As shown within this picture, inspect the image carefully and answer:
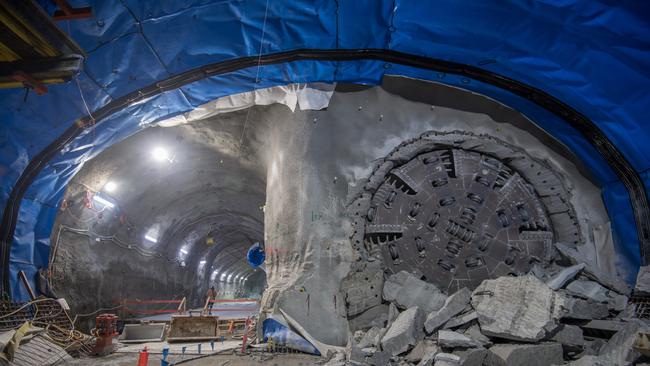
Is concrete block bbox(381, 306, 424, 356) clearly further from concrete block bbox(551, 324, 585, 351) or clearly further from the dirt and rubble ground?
concrete block bbox(551, 324, 585, 351)

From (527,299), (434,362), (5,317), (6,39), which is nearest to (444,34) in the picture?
(527,299)

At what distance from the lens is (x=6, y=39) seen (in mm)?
2859

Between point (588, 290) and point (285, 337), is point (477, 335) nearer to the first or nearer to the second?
point (588, 290)

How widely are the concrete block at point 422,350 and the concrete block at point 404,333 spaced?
7cm

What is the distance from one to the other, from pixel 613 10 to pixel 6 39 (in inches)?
221

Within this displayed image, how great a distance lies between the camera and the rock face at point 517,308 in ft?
11.4

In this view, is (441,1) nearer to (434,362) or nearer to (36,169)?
(434,362)

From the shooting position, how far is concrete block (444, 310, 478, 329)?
3943mm

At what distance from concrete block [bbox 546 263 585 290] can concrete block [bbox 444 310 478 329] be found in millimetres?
1227

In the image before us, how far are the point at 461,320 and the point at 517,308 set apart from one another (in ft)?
2.01

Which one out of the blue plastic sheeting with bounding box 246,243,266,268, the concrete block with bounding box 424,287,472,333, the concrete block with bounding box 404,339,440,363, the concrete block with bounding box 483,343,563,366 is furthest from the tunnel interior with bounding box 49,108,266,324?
the concrete block with bounding box 483,343,563,366

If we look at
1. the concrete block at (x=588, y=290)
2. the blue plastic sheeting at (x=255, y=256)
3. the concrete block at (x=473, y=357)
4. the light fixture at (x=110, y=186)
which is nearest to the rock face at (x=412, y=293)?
the concrete block at (x=473, y=357)

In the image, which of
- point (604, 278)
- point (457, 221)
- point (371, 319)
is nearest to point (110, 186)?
point (371, 319)

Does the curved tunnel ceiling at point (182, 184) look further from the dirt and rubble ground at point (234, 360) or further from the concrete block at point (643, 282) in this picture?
the concrete block at point (643, 282)
